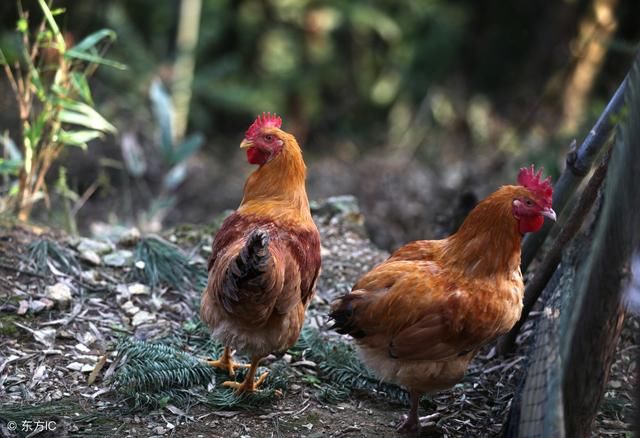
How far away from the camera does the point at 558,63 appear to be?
1052 centimetres

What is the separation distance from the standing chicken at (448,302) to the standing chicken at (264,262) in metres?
0.28

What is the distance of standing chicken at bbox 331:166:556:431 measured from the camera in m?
3.40

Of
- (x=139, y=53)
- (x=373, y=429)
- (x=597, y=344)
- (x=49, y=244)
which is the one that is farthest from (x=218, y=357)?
(x=139, y=53)

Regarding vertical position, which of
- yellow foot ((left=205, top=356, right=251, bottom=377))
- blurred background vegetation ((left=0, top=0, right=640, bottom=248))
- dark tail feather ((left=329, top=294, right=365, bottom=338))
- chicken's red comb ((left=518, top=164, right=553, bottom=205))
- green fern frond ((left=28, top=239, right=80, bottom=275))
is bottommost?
yellow foot ((left=205, top=356, right=251, bottom=377))

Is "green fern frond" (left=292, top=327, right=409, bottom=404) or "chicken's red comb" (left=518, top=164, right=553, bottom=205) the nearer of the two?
"chicken's red comb" (left=518, top=164, right=553, bottom=205)

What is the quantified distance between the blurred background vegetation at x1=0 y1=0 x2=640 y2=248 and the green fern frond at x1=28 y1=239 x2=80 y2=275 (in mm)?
2766

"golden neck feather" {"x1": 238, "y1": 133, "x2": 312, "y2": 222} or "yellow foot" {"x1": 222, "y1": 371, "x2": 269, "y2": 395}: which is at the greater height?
"golden neck feather" {"x1": 238, "y1": 133, "x2": 312, "y2": 222}

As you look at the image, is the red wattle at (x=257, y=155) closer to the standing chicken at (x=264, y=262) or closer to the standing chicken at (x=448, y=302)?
the standing chicken at (x=264, y=262)

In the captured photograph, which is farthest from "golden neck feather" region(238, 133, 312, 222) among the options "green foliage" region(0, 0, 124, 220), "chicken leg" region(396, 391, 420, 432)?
"green foliage" region(0, 0, 124, 220)

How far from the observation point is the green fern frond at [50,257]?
4305mm

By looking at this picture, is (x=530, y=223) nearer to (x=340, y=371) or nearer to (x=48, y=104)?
(x=340, y=371)

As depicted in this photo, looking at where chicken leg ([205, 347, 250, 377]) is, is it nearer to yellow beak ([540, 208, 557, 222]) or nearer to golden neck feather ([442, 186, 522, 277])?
golden neck feather ([442, 186, 522, 277])

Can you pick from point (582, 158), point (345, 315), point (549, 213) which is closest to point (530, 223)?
point (549, 213)

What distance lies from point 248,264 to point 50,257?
6.10ft
